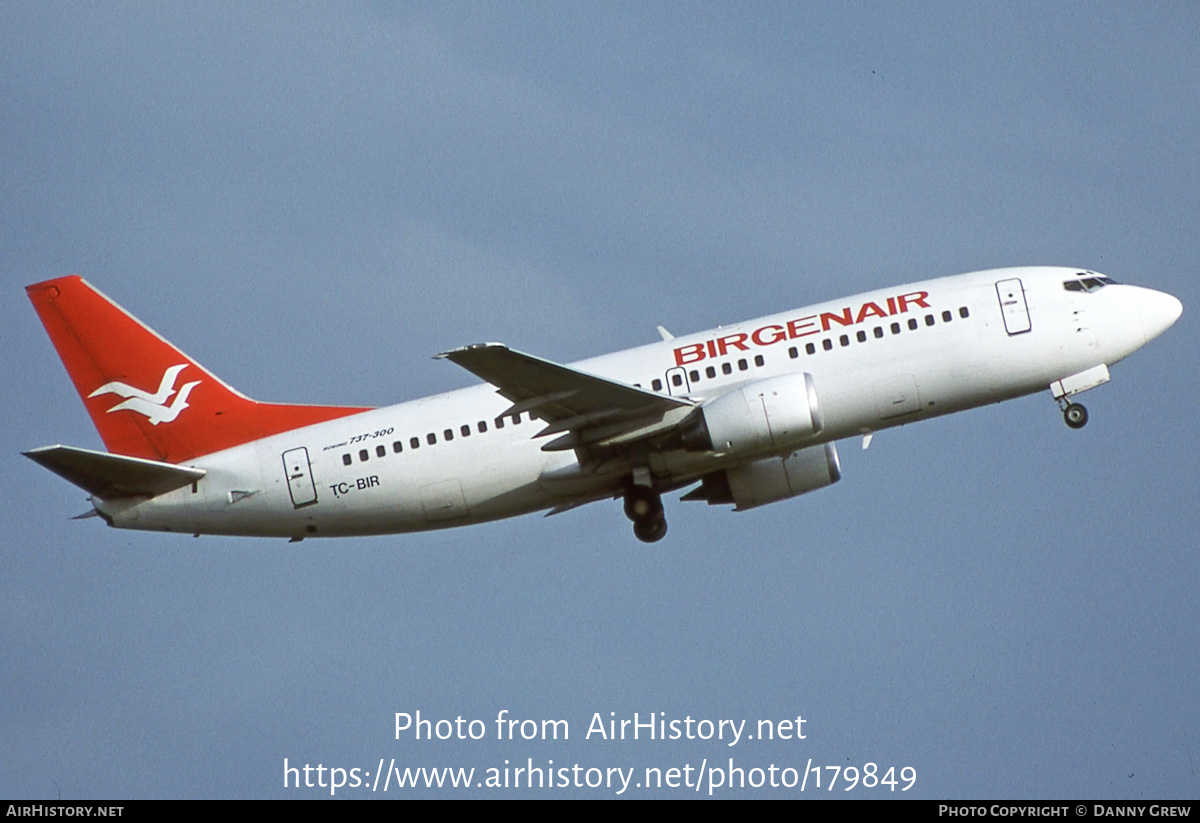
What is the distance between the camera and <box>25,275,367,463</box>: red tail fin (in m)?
42.3

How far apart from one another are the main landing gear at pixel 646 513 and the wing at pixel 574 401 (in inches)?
95.8

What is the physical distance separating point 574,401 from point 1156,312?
15.2 m

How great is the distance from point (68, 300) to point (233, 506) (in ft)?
26.4

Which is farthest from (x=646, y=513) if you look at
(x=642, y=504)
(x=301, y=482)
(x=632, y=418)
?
(x=301, y=482)

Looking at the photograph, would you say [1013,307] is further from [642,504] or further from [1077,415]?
[642,504]

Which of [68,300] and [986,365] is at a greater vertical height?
[68,300]

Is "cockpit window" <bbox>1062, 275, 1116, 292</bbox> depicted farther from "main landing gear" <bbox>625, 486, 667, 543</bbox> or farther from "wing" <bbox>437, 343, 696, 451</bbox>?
"main landing gear" <bbox>625, 486, 667, 543</bbox>

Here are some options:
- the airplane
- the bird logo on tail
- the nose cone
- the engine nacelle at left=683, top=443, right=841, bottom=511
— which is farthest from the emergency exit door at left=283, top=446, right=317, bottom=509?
the nose cone

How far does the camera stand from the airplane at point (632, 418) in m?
38.6

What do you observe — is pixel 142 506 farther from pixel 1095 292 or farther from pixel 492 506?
pixel 1095 292

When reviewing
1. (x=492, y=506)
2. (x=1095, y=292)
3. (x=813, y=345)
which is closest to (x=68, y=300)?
(x=492, y=506)

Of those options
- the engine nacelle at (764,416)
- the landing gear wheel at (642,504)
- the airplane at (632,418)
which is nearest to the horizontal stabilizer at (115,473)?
the airplane at (632,418)

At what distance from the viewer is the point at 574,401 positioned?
38.3 meters

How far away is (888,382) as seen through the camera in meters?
38.7
